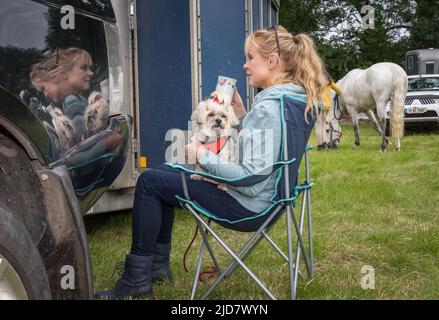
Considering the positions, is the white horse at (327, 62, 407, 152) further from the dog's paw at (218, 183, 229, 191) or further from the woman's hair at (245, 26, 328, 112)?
the dog's paw at (218, 183, 229, 191)

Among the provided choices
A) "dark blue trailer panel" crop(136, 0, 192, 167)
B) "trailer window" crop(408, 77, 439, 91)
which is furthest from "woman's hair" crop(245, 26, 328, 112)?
"trailer window" crop(408, 77, 439, 91)

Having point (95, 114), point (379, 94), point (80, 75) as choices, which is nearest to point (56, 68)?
point (80, 75)

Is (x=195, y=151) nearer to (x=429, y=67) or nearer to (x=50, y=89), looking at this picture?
(x=50, y=89)

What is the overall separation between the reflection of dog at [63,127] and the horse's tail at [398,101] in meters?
10.5

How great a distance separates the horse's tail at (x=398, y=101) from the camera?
1202cm

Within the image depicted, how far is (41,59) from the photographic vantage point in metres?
2.14

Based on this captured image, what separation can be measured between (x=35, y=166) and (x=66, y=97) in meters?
0.34

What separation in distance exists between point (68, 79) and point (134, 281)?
1168 mm

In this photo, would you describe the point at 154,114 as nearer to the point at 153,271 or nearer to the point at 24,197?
the point at 153,271

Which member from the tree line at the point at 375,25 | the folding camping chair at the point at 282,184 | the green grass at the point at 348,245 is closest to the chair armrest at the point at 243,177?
the folding camping chair at the point at 282,184

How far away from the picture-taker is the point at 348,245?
4.45 m

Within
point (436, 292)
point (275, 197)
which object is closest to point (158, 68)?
point (275, 197)

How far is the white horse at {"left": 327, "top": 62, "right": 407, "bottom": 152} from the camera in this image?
12.2 metres
